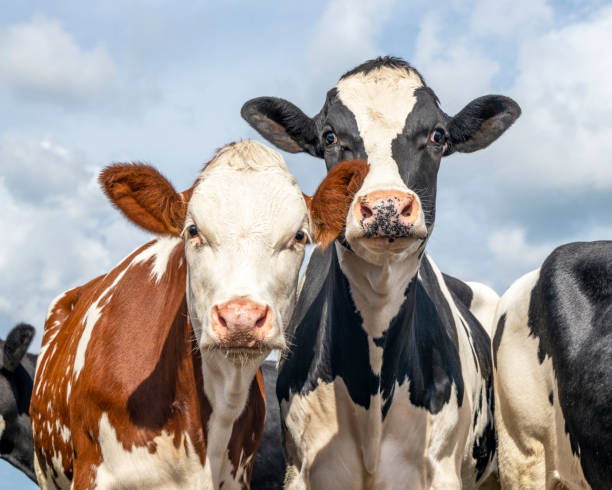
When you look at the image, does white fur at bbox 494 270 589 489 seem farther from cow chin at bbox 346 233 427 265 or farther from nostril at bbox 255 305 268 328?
nostril at bbox 255 305 268 328

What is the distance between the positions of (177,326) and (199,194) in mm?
852

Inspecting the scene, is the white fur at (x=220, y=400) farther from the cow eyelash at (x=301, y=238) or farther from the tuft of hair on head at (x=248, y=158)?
the tuft of hair on head at (x=248, y=158)

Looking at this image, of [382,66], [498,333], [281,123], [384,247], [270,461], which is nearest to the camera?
[384,247]

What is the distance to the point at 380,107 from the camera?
5.85m

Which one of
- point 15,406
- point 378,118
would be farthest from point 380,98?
point 15,406

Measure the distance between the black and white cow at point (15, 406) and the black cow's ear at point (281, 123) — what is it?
5.36 meters

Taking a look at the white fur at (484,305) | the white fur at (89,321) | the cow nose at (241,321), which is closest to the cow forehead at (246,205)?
the cow nose at (241,321)

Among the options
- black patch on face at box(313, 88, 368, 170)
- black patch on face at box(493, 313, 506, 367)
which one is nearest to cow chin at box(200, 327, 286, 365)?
black patch on face at box(313, 88, 368, 170)

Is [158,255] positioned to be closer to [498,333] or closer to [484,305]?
[498,333]

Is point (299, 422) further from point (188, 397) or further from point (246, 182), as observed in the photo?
point (246, 182)

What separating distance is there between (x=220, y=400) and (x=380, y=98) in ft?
7.42

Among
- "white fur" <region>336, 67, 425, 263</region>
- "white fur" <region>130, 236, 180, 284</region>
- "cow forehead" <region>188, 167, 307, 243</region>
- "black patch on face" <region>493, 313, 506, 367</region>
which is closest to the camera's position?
"cow forehead" <region>188, 167, 307, 243</region>

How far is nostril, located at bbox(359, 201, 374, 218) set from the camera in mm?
4836

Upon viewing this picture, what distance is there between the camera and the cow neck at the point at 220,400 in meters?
5.00
